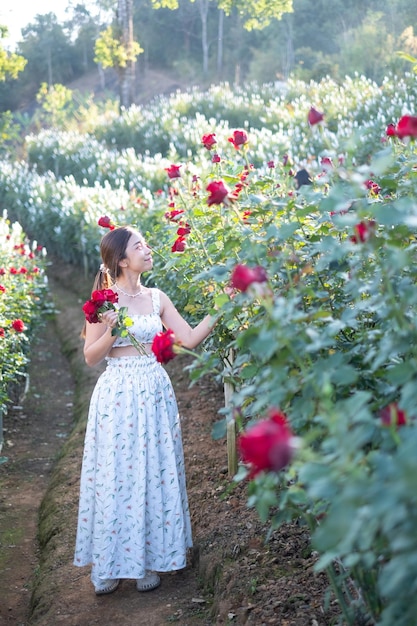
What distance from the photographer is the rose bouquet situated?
3.00 m

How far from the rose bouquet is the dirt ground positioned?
2.75ft

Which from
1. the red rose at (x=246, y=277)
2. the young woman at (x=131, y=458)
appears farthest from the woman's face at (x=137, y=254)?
the red rose at (x=246, y=277)

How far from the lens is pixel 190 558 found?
A: 3.75 metres

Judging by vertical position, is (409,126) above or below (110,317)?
above

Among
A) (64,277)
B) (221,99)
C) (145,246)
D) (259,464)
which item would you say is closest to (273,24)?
(221,99)

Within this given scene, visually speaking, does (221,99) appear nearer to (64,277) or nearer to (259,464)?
(64,277)

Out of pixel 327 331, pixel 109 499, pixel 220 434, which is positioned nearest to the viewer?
pixel 327 331

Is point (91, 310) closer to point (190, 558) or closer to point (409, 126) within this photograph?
point (190, 558)

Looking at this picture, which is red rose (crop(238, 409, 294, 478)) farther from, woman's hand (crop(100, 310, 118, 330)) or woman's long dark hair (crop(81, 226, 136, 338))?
woman's long dark hair (crop(81, 226, 136, 338))

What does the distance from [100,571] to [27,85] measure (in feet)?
128

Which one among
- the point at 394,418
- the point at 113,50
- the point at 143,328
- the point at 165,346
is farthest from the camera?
the point at 113,50

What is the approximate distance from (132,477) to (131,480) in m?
0.01

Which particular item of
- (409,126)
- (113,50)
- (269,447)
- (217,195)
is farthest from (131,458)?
(113,50)

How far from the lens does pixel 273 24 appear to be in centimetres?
2991
